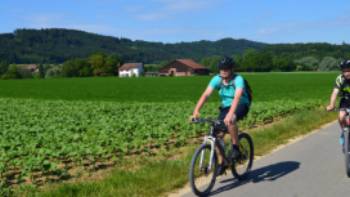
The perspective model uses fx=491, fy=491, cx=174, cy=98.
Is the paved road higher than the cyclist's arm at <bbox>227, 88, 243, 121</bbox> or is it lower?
lower

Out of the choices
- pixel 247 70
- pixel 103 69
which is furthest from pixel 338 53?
pixel 103 69

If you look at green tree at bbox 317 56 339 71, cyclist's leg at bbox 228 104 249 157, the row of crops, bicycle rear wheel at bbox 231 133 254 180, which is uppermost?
green tree at bbox 317 56 339 71

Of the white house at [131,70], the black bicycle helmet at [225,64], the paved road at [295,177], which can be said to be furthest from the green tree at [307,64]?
the black bicycle helmet at [225,64]

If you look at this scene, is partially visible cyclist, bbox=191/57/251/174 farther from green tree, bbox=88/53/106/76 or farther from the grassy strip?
green tree, bbox=88/53/106/76

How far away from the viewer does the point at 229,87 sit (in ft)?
21.9

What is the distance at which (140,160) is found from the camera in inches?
356

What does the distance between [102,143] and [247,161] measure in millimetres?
4352

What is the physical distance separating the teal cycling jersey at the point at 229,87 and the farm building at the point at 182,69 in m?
136

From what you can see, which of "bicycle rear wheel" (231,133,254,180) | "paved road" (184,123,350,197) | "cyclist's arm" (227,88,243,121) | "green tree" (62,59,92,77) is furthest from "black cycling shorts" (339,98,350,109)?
"green tree" (62,59,92,77)

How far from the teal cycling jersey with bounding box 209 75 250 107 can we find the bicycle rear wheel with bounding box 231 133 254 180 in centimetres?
72

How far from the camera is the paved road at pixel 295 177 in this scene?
645 cm

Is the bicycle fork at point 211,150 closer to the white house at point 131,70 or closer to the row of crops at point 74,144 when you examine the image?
the row of crops at point 74,144

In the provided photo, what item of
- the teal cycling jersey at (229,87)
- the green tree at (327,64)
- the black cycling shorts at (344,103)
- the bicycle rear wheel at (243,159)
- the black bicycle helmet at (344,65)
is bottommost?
the bicycle rear wheel at (243,159)

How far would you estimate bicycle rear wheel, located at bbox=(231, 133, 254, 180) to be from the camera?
714 cm
